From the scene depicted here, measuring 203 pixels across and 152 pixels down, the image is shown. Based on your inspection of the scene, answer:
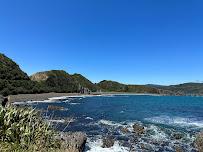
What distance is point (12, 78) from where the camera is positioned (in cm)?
11988

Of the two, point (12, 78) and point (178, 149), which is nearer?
point (178, 149)

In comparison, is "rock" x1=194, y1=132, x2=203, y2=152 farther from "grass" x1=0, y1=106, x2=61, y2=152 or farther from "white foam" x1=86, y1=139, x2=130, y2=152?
"grass" x1=0, y1=106, x2=61, y2=152

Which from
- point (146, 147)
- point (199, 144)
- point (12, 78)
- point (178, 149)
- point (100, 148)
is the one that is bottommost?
point (178, 149)

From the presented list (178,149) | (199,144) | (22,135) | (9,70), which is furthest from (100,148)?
(9,70)

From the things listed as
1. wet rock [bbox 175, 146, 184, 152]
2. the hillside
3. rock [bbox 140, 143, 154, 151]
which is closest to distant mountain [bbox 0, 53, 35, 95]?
the hillside

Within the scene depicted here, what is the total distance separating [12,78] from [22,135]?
113750mm

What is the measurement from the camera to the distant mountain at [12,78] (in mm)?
103156

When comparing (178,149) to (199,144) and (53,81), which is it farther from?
(53,81)

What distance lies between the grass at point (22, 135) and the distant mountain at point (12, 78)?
3433 inches

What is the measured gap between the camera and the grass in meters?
9.89

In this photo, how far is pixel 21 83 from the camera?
4692 inches

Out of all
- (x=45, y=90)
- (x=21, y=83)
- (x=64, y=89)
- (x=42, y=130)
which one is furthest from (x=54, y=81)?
(x=42, y=130)

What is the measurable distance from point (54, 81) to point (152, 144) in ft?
489

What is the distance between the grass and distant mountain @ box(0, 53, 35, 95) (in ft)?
286
